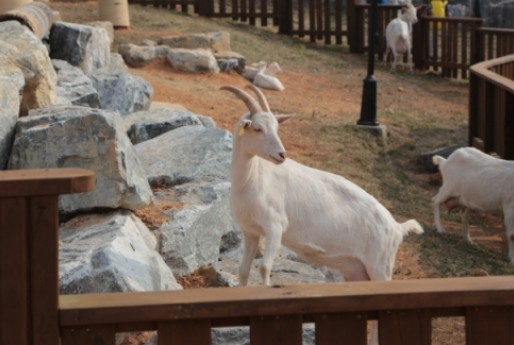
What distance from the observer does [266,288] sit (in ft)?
11.3

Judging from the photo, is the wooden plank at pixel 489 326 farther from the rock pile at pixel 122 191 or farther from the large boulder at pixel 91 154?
the large boulder at pixel 91 154

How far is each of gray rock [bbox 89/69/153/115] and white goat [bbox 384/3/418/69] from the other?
12198 millimetres

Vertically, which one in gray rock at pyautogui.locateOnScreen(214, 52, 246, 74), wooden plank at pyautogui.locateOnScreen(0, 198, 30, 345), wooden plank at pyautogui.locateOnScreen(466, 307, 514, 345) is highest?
wooden plank at pyautogui.locateOnScreen(0, 198, 30, 345)

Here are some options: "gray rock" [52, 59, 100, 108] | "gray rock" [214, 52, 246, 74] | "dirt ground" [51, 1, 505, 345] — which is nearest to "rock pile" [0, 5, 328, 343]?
"gray rock" [52, 59, 100, 108]

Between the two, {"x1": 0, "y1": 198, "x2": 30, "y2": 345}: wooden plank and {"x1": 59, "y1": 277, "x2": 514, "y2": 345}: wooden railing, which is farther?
{"x1": 59, "y1": 277, "x2": 514, "y2": 345}: wooden railing

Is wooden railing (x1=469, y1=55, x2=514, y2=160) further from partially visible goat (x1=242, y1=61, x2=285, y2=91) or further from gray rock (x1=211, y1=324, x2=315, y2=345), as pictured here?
gray rock (x1=211, y1=324, x2=315, y2=345)

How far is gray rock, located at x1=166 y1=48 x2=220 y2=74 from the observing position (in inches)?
741

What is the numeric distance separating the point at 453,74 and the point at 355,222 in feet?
61.9

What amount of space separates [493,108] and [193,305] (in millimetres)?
11847

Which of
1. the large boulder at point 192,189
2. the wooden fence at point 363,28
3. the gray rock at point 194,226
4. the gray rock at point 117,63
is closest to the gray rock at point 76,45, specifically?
the gray rock at point 117,63

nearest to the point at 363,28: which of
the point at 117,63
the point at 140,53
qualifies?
the point at 140,53

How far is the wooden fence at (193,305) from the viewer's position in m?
3.21

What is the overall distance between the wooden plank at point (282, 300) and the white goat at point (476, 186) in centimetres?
727

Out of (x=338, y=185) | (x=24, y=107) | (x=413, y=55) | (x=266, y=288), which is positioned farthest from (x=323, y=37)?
(x=266, y=288)
